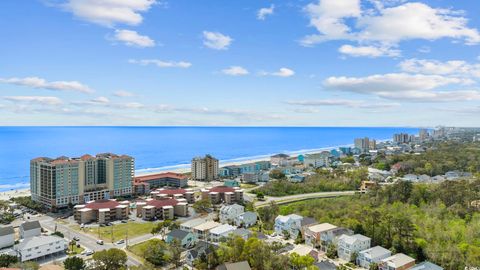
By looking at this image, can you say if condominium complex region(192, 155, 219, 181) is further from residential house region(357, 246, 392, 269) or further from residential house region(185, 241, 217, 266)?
residential house region(357, 246, 392, 269)

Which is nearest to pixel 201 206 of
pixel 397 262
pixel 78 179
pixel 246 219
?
pixel 246 219

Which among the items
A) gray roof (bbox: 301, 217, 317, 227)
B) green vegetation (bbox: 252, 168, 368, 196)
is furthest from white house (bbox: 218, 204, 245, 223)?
green vegetation (bbox: 252, 168, 368, 196)

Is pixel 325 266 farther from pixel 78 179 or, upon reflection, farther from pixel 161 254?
pixel 78 179

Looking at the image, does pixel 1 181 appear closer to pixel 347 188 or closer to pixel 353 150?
pixel 347 188

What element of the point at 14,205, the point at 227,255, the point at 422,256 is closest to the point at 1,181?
the point at 14,205

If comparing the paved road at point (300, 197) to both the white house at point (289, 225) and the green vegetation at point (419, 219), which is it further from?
the white house at point (289, 225)

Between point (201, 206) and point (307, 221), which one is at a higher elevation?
point (307, 221)
